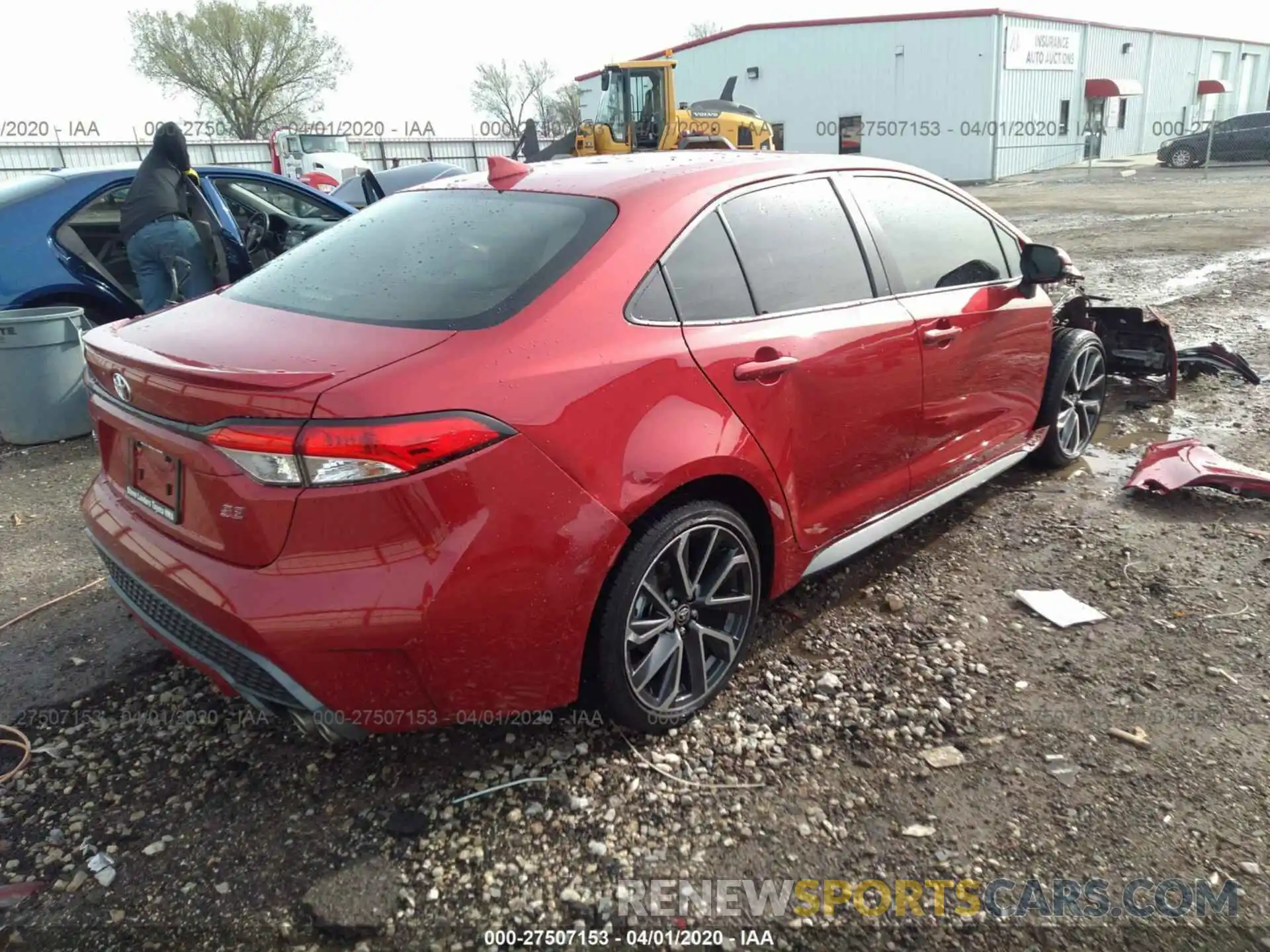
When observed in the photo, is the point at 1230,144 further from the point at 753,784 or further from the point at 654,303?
the point at 753,784

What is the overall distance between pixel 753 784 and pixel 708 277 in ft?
4.87

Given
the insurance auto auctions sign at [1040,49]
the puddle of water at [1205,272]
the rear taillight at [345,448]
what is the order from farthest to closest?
the insurance auto auctions sign at [1040,49], the puddle of water at [1205,272], the rear taillight at [345,448]

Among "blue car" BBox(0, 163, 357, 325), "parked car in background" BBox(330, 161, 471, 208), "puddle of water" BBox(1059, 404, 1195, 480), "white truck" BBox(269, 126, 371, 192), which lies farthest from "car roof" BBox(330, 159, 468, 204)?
"white truck" BBox(269, 126, 371, 192)

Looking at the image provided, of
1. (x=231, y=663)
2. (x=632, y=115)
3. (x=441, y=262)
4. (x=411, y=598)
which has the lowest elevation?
(x=231, y=663)

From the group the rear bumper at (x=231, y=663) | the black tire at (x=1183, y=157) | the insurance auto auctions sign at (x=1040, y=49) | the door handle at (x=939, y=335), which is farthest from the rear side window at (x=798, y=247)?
the black tire at (x=1183, y=157)

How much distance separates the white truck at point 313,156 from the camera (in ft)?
80.8

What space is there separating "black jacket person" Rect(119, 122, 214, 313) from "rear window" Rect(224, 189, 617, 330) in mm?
3277

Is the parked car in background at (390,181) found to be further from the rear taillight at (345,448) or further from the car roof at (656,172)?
the rear taillight at (345,448)

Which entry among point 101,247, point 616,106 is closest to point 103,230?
point 101,247

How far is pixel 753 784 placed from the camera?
2521 millimetres

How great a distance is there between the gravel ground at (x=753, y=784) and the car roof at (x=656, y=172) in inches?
63.2

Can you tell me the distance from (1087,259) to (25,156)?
29936mm

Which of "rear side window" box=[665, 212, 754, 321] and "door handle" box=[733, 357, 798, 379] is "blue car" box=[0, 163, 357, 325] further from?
"door handle" box=[733, 357, 798, 379]

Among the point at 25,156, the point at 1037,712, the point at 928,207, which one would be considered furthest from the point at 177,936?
the point at 25,156
